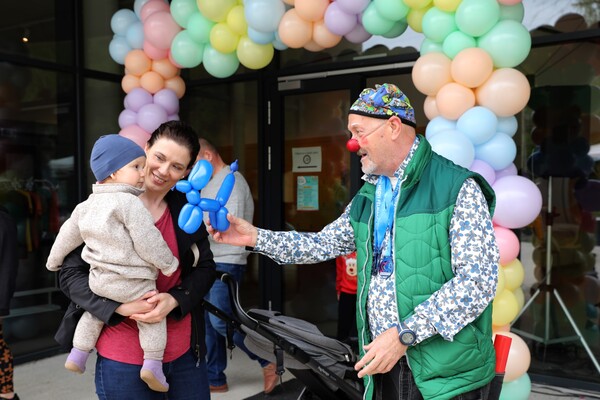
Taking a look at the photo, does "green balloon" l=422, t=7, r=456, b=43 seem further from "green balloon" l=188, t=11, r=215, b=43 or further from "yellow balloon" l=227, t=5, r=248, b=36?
"green balloon" l=188, t=11, r=215, b=43

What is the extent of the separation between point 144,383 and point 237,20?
3062mm

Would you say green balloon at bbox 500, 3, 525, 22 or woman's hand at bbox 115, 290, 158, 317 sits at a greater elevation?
green balloon at bbox 500, 3, 525, 22

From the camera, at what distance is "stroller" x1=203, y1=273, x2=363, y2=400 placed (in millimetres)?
2607

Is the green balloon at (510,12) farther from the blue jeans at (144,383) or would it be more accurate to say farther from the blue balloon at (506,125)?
the blue jeans at (144,383)

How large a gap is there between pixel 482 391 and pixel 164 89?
4.08m

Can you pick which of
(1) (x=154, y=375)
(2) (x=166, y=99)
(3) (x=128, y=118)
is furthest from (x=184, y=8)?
(1) (x=154, y=375)

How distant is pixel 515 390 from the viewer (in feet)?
12.2

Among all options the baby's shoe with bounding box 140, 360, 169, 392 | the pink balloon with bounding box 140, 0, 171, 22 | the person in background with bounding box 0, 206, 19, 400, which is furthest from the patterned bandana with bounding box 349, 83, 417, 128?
the pink balloon with bounding box 140, 0, 171, 22

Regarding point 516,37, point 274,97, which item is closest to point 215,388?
point 274,97

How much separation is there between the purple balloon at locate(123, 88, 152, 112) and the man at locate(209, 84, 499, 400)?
3542mm

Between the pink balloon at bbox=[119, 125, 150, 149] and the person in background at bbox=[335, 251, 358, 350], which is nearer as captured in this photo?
the person in background at bbox=[335, 251, 358, 350]

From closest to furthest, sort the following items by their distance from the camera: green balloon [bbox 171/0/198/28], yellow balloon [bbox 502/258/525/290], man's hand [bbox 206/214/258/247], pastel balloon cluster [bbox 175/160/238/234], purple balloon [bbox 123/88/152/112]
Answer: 1. pastel balloon cluster [bbox 175/160/238/234]
2. man's hand [bbox 206/214/258/247]
3. yellow balloon [bbox 502/258/525/290]
4. green balloon [bbox 171/0/198/28]
5. purple balloon [bbox 123/88/152/112]

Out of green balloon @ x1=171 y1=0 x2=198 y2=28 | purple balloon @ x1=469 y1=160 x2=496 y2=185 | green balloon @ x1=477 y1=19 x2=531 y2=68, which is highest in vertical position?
green balloon @ x1=171 y1=0 x2=198 y2=28

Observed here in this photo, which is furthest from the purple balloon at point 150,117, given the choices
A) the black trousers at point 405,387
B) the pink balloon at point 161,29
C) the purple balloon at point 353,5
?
the black trousers at point 405,387
